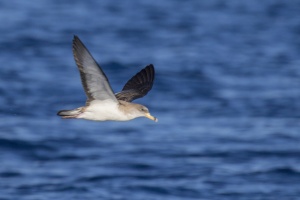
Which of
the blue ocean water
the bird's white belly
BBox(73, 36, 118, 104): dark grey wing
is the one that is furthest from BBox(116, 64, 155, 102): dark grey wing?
the blue ocean water

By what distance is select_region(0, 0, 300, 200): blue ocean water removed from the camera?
1742cm

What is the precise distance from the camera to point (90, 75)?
9953 mm

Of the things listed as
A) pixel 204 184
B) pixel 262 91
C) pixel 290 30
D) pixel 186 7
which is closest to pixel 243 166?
pixel 204 184

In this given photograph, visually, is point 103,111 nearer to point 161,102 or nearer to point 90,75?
point 90,75

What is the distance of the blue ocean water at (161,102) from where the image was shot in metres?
17.4

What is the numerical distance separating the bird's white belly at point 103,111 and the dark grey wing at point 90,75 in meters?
0.09

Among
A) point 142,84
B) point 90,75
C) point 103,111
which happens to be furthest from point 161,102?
point 90,75

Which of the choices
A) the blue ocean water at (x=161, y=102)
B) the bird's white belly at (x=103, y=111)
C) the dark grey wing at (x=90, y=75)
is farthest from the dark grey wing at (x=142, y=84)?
the blue ocean water at (x=161, y=102)

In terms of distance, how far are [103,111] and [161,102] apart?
503 inches

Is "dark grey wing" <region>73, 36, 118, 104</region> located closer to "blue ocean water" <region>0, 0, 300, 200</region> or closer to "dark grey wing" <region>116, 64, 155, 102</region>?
"dark grey wing" <region>116, 64, 155, 102</region>

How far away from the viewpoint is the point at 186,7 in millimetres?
34688

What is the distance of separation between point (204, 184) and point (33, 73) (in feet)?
30.9

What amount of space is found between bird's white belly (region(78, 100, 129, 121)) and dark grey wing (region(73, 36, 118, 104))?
9cm

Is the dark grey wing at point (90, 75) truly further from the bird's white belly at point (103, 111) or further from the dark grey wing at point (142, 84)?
the dark grey wing at point (142, 84)
